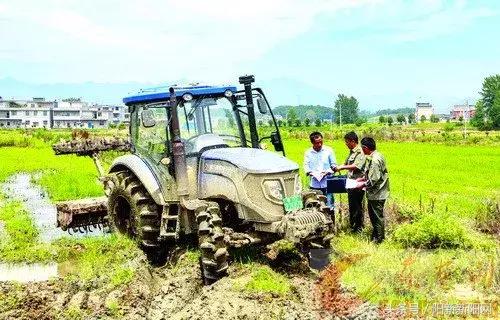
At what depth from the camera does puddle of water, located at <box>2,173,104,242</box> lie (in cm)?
1109

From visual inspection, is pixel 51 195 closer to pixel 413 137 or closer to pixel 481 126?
pixel 413 137

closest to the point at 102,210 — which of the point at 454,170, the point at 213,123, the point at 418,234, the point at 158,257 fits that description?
the point at 158,257

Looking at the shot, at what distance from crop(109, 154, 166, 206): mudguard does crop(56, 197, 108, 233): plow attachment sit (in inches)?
59.5

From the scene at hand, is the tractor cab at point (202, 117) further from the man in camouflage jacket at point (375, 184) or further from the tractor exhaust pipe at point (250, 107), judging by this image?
the man in camouflage jacket at point (375, 184)

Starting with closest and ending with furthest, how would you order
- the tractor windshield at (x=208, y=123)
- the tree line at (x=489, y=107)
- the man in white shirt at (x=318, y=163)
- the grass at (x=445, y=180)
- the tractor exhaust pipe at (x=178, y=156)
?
the tractor exhaust pipe at (x=178, y=156) < the tractor windshield at (x=208, y=123) < the man in white shirt at (x=318, y=163) < the grass at (x=445, y=180) < the tree line at (x=489, y=107)

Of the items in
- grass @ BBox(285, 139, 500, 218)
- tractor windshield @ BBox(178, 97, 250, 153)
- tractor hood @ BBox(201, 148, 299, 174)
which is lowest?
grass @ BBox(285, 139, 500, 218)

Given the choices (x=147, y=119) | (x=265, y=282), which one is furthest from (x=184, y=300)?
(x=147, y=119)

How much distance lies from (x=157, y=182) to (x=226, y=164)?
4.23 feet

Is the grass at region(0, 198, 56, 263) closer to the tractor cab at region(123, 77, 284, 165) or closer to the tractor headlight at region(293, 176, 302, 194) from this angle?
the tractor cab at region(123, 77, 284, 165)

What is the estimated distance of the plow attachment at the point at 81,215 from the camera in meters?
10.0

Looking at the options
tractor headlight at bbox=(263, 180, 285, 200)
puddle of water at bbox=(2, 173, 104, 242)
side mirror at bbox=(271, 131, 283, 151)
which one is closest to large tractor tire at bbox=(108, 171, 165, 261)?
puddle of water at bbox=(2, 173, 104, 242)

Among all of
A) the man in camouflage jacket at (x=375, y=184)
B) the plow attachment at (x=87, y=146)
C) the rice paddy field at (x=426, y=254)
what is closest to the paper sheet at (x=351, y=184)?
the man in camouflage jacket at (x=375, y=184)

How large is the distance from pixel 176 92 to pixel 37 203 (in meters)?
9.16

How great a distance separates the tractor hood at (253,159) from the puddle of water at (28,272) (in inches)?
99.0
